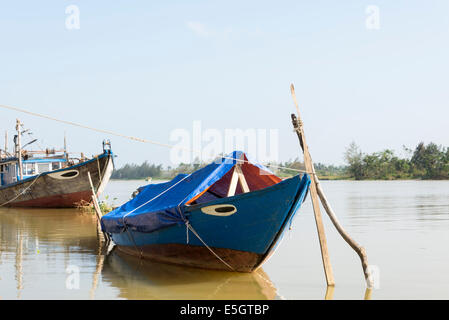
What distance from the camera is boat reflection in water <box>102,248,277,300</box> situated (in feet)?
27.1

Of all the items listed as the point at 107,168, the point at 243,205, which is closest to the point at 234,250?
the point at 243,205

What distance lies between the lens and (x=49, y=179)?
24.5m

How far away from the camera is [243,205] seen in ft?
28.1

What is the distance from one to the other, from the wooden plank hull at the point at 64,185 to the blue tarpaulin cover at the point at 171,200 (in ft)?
42.8

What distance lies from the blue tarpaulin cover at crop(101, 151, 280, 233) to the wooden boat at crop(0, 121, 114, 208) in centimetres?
1309

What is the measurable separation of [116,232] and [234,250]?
353 centimetres

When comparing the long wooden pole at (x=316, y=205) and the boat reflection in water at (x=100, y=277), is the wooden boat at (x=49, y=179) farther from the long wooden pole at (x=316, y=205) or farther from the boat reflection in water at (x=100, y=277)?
the long wooden pole at (x=316, y=205)

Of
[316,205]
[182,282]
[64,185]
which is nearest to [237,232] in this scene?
[182,282]

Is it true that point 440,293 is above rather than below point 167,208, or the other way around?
below

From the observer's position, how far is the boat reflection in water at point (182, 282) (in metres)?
8.27

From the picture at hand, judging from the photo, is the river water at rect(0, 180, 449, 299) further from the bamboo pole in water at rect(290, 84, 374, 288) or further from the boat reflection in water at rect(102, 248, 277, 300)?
the bamboo pole in water at rect(290, 84, 374, 288)

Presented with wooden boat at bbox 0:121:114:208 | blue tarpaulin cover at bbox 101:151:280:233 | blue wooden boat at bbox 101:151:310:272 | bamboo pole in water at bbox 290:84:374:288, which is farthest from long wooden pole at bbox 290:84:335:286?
wooden boat at bbox 0:121:114:208
